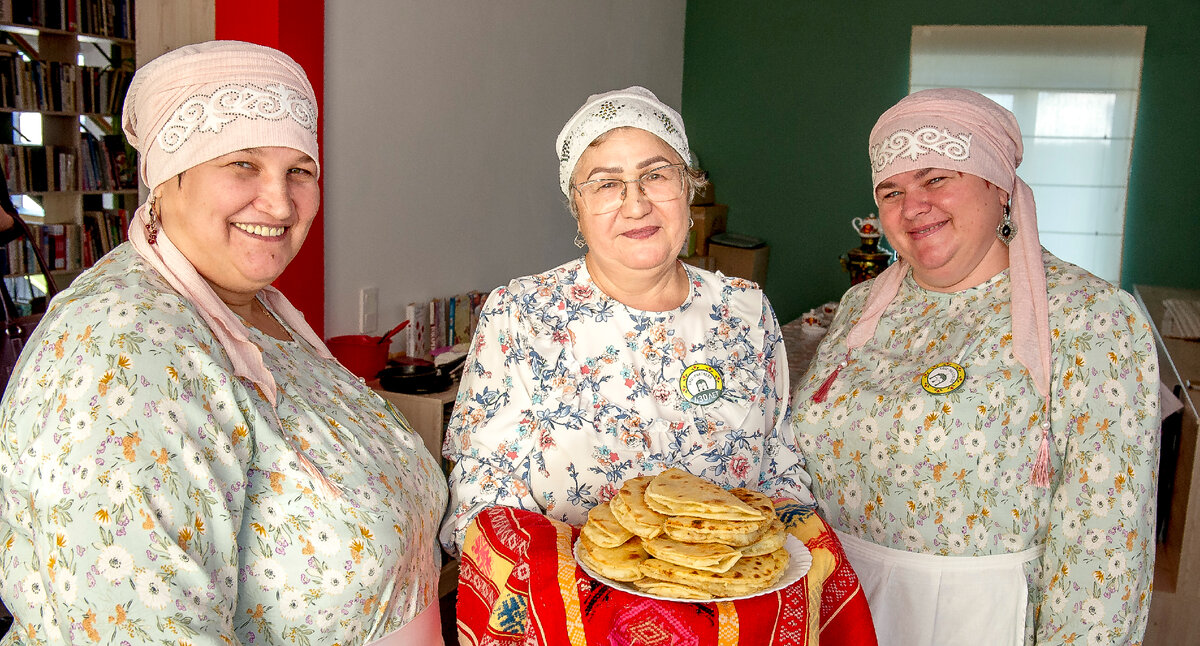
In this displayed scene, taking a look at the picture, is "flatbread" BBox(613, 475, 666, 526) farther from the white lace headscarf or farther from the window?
the window

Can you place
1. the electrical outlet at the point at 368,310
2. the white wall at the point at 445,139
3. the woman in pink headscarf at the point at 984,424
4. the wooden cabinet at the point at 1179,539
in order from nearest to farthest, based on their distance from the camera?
the woman in pink headscarf at the point at 984,424, the wooden cabinet at the point at 1179,539, the white wall at the point at 445,139, the electrical outlet at the point at 368,310

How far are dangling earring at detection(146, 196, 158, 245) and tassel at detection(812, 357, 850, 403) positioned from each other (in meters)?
1.39

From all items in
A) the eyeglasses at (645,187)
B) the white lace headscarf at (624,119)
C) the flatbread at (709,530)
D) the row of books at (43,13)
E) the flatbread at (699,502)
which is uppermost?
the row of books at (43,13)

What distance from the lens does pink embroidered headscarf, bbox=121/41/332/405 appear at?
1.38m

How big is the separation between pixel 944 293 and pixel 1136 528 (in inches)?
23.9

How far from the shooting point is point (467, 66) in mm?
4137

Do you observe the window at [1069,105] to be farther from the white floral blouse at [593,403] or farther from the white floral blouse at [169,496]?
the white floral blouse at [169,496]

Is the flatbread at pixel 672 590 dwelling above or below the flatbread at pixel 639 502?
below

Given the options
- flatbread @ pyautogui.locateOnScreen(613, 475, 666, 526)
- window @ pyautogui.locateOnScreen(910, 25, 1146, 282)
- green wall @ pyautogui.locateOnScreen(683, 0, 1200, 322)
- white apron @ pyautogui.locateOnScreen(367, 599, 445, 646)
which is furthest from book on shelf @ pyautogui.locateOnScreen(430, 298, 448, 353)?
window @ pyautogui.locateOnScreen(910, 25, 1146, 282)

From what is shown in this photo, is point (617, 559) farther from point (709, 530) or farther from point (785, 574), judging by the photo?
point (785, 574)

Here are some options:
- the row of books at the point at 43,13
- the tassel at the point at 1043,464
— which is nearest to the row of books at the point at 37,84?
the row of books at the point at 43,13

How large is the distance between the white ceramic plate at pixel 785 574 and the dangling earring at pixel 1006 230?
0.96m

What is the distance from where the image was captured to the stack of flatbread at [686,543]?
1221 millimetres

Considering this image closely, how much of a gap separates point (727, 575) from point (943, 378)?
899mm
